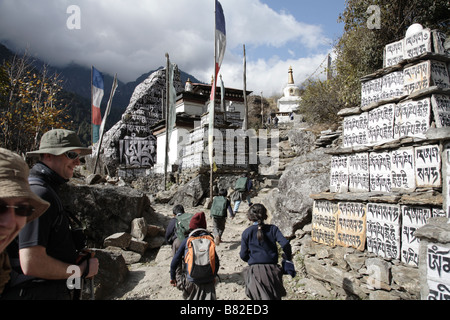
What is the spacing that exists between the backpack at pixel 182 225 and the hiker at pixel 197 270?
39.1 inches

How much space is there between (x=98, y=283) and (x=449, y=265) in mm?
6065

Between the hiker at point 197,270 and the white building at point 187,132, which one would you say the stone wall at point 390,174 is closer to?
the hiker at point 197,270

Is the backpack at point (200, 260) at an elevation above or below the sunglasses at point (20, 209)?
below

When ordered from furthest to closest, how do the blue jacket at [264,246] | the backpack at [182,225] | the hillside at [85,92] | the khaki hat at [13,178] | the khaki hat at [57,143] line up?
the hillside at [85,92] < the backpack at [182,225] < the blue jacket at [264,246] < the khaki hat at [57,143] < the khaki hat at [13,178]

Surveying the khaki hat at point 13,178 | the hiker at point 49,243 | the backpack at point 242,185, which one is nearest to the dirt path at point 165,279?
the backpack at point 242,185

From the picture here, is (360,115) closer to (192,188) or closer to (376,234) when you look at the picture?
(376,234)

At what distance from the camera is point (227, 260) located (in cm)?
733

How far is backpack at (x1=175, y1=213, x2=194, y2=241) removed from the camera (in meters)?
5.08

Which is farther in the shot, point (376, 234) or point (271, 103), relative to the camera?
point (271, 103)

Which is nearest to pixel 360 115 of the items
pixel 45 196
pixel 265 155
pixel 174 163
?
pixel 45 196

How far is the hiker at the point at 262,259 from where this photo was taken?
3.70m

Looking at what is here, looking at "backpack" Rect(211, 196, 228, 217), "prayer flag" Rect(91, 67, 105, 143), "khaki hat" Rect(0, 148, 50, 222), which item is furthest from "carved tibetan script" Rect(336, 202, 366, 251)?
"prayer flag" Rect(91, 67, 105, 143)

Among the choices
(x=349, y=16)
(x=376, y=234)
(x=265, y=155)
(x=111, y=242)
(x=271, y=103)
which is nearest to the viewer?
(x=376, y=234)

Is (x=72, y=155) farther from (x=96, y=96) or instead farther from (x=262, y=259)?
(x=96, y=96)
